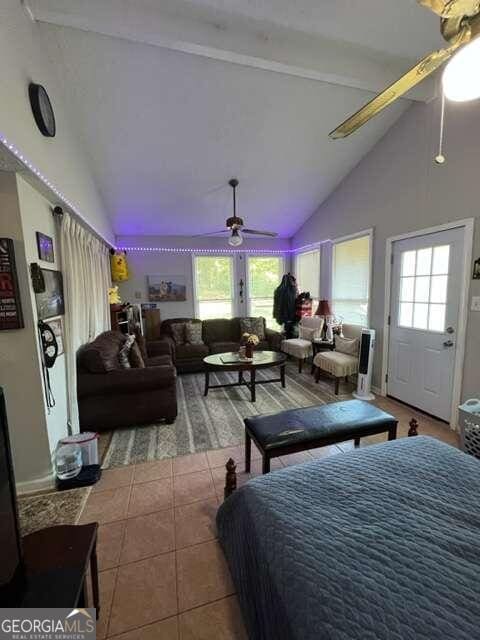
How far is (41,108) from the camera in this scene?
1.82m

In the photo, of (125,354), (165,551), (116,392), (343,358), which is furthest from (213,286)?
(165,551)

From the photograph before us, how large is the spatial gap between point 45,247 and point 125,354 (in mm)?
1395

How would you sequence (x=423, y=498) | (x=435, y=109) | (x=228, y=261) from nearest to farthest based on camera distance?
(x=423, y=498), (x=435, y=109), (x=228, y=261)

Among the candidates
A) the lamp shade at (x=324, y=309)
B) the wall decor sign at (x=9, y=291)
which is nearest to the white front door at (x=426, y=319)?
the lamp shade at (x=324, y=309)

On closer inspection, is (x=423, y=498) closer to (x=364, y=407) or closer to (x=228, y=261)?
(x=364, y=407)

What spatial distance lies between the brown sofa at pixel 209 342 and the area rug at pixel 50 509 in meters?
2.60

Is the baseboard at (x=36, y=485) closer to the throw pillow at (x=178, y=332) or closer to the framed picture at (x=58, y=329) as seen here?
the framed picture at (x=58, y=329)

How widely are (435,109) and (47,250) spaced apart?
368 cm

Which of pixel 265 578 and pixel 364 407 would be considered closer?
pixel 265 578

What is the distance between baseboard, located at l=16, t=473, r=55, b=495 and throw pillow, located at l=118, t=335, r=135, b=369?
1.13m

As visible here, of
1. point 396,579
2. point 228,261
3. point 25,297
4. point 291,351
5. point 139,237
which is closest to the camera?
point 396,579

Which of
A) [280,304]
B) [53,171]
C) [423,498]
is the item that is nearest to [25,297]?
[53,171]

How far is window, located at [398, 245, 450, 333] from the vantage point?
271cm

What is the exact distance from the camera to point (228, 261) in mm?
5594
